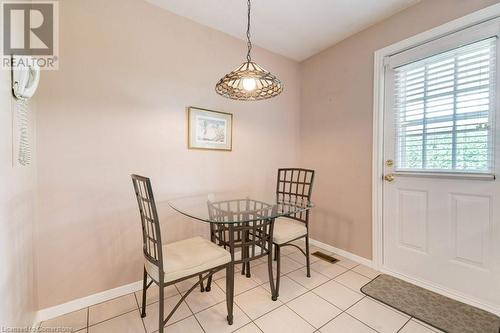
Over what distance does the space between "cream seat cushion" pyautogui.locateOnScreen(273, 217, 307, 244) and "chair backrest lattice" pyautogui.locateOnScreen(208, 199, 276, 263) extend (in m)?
0.12

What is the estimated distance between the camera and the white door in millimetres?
1660

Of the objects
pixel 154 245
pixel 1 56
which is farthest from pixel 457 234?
pixel 1 56

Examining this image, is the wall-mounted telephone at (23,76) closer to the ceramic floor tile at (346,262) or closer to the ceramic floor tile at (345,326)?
the ceramic floor tile at (345,326)

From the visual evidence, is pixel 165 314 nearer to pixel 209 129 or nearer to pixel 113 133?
pixel 113 133

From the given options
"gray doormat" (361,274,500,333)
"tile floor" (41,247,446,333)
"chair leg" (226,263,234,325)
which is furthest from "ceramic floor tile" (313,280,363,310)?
"chair leg" (226,263,234,325)

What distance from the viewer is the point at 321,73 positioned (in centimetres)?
291

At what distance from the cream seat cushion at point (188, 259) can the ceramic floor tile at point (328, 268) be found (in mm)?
1238

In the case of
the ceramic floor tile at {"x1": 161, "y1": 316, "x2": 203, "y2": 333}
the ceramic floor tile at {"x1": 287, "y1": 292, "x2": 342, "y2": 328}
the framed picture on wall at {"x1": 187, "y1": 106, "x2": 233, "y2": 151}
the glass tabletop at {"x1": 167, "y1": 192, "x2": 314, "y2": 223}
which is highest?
the framed picture on wall at {"x1": 187, "y1": 106, "x2": 233, "y2": 151}

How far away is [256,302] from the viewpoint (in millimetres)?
1794

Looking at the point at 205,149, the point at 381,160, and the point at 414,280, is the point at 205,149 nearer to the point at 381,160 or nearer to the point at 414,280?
the point at 381,160

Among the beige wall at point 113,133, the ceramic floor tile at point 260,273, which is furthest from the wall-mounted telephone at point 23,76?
the ceramic floor tile at point 260,273

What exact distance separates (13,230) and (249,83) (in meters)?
1.66

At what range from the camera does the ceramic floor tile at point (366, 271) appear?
2.21m

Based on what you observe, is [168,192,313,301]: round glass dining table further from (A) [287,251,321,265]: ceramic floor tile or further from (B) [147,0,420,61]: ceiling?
(B) [147,0,420,61]: ceiling
